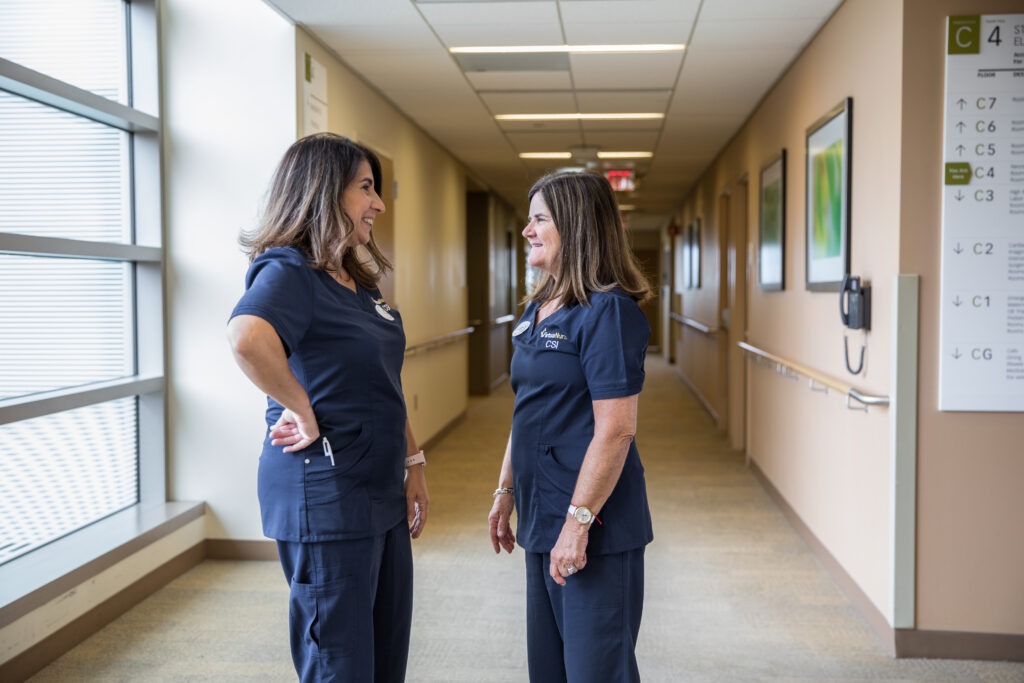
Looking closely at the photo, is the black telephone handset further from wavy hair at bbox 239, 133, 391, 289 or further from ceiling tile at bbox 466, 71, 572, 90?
ceiling tile at bbox 466, 71, 572, 90

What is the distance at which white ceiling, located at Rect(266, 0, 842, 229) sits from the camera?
4.48 metres

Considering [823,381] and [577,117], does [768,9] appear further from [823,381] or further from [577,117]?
[577,117]

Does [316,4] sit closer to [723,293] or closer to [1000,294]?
[1000,294]

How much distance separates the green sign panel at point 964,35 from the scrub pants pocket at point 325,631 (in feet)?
8.89

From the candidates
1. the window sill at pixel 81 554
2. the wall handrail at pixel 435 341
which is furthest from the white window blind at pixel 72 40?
the wall handrail at pixel 435 341

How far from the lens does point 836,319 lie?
14.4 feet

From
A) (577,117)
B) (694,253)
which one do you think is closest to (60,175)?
(577,117)

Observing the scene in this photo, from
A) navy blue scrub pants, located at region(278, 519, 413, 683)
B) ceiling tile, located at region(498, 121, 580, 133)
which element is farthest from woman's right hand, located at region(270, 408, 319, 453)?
ceiling tile, located at region(498, 121, 580, 133)

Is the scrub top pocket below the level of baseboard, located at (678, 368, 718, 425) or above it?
above

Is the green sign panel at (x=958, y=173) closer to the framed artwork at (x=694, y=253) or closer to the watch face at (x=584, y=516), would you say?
the watch face at (x=584, y=516)

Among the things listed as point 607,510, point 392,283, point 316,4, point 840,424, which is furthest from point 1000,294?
point 392,283

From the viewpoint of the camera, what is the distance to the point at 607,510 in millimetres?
2068

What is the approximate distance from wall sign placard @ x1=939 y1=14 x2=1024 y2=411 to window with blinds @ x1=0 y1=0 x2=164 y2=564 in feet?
10.8

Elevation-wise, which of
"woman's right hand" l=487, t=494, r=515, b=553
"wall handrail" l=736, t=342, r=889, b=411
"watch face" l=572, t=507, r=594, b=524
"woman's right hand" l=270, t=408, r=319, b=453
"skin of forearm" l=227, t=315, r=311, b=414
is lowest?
"woman's right hand" l=487, t=494, r=515, b=553
